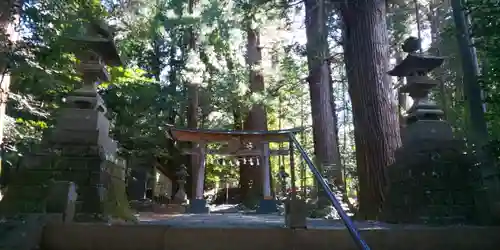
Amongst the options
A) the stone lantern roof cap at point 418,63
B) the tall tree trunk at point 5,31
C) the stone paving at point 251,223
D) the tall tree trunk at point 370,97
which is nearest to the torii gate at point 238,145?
the tall tree trunk at point 370,97

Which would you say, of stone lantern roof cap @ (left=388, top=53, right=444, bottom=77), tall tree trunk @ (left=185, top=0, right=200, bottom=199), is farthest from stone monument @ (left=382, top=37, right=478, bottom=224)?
tall tree trunk @ (left=185, top=0, right=200, bottom=199)

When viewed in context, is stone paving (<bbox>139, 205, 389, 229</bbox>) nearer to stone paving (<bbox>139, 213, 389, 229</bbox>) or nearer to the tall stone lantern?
stone paving (<bbox>139, 213, 389, 229</bbox>)

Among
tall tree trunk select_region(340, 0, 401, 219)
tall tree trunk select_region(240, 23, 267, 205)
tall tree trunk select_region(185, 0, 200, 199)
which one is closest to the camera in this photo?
tall tree trunk select_region(340, 0, 401, 219)

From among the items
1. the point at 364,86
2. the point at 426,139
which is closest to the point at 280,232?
the point at 426,139

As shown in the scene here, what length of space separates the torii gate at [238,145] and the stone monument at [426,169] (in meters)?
6.95

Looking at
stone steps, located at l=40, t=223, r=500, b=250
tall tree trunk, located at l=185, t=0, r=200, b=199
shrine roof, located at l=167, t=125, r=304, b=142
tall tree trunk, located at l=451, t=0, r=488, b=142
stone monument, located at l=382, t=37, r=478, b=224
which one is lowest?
stone steps, located at l=40, t=223, r=500, b=250

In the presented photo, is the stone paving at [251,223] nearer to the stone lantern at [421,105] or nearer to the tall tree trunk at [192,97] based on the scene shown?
the stone lantern at [421,105]

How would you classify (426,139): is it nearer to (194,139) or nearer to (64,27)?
(64,27)

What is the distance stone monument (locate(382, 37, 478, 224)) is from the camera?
399 cm

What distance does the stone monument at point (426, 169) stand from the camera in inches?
157

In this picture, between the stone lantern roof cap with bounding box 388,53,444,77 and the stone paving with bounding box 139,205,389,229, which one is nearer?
the stone paving with bounding box 139,205,389,229

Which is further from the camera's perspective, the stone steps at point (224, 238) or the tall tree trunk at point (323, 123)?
the tall tree trunk at point (323, 123)

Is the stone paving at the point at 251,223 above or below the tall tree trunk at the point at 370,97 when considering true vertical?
below

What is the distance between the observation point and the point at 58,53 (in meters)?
5.41
